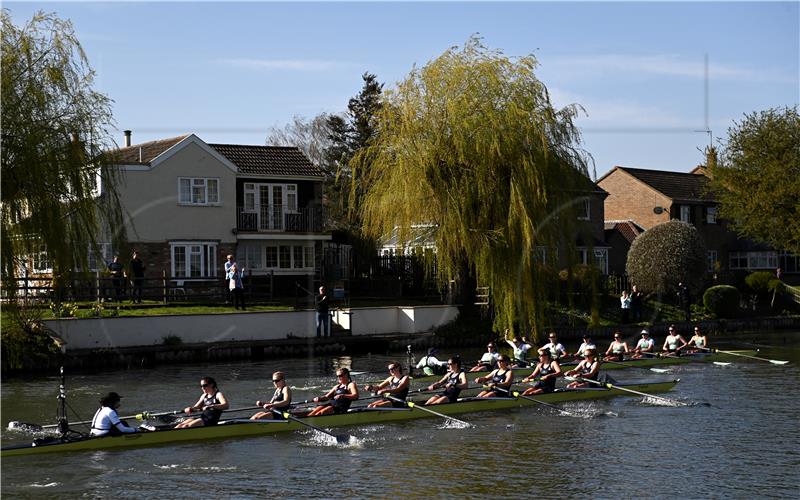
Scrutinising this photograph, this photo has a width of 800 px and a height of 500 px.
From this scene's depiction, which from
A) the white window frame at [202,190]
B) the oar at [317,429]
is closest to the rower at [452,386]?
the oar at [317,429]

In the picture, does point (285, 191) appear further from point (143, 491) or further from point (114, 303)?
point (143, 491)

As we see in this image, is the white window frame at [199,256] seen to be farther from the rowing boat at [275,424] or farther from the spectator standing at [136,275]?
the rowing boat at [275,424]

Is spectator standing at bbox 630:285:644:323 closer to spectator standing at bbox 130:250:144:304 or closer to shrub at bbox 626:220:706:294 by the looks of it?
shrub at bbox 626:220:706:294

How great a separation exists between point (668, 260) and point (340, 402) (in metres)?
33.8

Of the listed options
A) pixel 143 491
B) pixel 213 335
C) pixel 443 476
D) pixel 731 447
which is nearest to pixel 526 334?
pixel 213 335

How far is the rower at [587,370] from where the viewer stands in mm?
25797

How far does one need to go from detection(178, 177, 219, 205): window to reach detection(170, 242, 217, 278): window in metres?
1.99

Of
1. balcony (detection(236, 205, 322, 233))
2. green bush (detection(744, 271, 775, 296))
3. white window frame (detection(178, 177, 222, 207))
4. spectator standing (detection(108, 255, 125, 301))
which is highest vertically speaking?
white window frame (detection(178, 177, 222, 207))

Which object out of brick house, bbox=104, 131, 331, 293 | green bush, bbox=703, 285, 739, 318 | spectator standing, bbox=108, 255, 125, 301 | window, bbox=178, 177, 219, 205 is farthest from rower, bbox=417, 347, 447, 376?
green bush, bbox=703, 285, 739, 318

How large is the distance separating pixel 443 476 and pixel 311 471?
2.45 meters

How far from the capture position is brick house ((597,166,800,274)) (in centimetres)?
6600

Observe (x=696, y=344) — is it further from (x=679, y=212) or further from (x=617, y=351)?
(x=679, y=212)

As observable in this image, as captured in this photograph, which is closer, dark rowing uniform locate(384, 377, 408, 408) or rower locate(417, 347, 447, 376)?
dark rowing uniform locate(384, 377, 408, 408)

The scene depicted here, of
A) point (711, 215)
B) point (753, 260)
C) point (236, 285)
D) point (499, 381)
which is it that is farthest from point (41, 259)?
point (753, 260)
